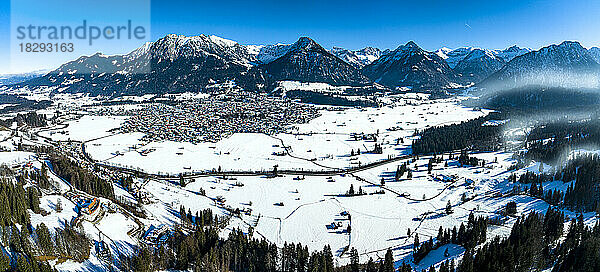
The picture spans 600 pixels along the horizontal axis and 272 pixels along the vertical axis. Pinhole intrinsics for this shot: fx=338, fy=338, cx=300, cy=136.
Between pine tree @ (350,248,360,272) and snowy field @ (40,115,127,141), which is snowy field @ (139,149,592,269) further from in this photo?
snowy field @ (40,115,127,141)

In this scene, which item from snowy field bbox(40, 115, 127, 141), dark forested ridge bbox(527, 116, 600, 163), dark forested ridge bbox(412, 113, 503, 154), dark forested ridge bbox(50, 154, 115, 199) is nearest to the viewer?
dark forested ridge bbox(50, 154, 115, 199)

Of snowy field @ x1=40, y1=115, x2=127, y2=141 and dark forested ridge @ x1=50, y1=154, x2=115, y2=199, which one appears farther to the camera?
snowy field @ x1=40, y1=115, x2=127, y2=141

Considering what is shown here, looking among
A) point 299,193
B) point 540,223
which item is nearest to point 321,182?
point 299,193

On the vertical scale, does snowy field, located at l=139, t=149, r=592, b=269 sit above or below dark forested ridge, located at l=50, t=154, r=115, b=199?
below

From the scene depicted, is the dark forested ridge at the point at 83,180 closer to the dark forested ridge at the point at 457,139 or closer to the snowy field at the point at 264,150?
the snowy field at the point at 264,150

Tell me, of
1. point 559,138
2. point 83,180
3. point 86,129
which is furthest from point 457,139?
point 86,129

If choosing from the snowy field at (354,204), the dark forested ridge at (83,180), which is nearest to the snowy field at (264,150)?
the snowy field at (354,204)

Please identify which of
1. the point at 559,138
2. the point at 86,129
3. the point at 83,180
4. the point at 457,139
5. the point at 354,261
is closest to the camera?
the point at 354,261

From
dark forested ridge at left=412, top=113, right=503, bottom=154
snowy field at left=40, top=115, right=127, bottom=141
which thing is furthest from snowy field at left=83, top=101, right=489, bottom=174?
dark forested ridge at left=412, top=113, right=503, bottom=154

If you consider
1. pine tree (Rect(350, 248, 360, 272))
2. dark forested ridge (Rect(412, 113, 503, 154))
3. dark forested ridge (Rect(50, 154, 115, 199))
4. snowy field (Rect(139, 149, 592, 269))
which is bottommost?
pine tree (Rect(350, 248, 360, 272))

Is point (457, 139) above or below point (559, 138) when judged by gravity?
below

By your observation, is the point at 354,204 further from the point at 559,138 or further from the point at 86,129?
the point at 86,129
